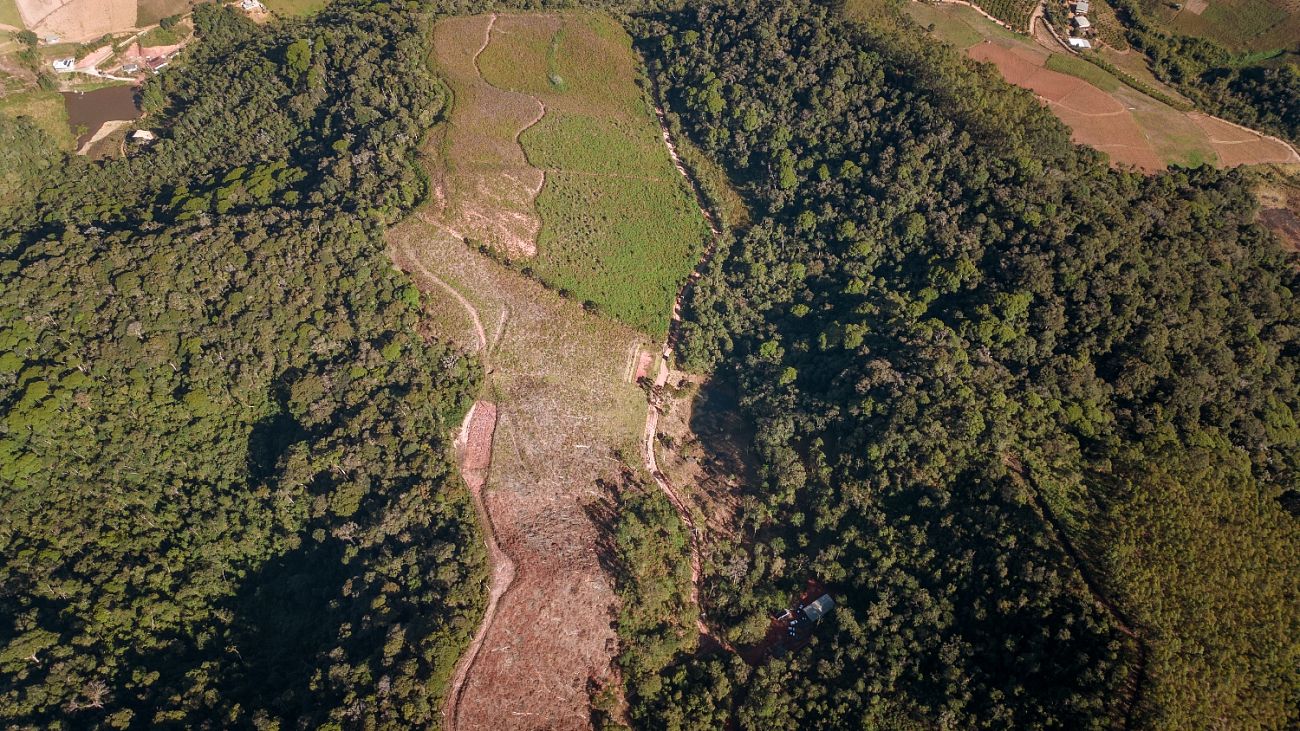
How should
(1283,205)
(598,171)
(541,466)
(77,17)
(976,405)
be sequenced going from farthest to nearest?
(77,17), (598,171), (1283,205), (541,466), (976,405)

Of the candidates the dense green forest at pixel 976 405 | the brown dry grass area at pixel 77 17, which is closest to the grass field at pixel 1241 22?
the dense green forest at pixel 976 405

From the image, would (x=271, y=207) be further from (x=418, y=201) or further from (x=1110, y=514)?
(x=1110, y=514)

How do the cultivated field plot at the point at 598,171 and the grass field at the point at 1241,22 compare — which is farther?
the grass field at the point at 1241,22

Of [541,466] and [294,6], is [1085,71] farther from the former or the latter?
[294,6]

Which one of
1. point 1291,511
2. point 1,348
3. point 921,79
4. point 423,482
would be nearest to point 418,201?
point 423,482

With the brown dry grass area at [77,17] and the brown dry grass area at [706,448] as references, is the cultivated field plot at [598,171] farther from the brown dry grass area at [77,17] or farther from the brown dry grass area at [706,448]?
the brown dry grass area at [77,17]

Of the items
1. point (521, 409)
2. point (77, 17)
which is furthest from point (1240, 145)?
point (77, 17)
